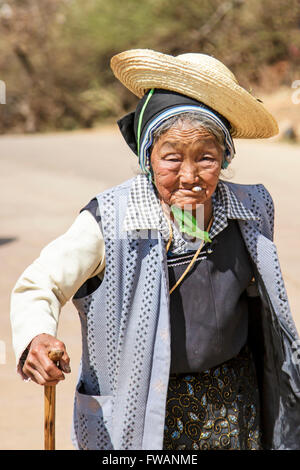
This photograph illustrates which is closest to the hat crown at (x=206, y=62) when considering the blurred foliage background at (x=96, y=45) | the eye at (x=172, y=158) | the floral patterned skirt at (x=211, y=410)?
the eye at (x=172, y=158)

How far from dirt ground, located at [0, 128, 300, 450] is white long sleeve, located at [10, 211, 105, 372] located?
466mm

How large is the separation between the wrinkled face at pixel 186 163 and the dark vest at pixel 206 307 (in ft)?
0.67

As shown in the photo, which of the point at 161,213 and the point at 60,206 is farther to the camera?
the point at 60,206

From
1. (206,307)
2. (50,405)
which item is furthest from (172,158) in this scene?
(50,405)

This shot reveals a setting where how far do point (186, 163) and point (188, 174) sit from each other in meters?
0.04

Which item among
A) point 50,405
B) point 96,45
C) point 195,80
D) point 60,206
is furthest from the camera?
point 96,45

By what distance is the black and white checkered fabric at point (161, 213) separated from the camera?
2.18m

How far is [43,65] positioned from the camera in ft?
101

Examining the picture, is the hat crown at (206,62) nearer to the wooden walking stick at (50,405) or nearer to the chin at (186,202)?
the chin at (186,202)

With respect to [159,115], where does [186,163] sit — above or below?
below

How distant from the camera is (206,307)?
87.7 inches

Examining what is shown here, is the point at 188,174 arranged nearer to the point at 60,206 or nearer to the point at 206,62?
the point at 206,62
